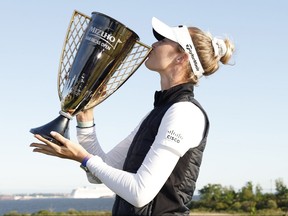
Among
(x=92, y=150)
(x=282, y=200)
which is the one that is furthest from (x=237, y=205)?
(x=92, y=150)

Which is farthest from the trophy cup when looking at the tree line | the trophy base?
the tree line

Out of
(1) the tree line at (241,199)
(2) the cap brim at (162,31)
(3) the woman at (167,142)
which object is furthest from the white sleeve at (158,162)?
(1) the tree line at (241,199)

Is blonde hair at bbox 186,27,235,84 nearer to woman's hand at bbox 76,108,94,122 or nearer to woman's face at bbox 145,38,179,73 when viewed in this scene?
woman's face at bbox 145,38,179,73

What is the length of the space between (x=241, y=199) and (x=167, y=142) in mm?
39990

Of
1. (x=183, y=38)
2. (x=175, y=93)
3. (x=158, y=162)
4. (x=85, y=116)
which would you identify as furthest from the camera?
(x=85, y=116)

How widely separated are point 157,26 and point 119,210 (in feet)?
3.08

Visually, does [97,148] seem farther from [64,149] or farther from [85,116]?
[64,149]

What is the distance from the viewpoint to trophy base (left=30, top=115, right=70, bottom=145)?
9.29 feet

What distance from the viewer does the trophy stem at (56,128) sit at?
2838 mm

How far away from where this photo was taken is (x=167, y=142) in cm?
261

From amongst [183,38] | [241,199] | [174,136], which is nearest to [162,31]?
[183,38]

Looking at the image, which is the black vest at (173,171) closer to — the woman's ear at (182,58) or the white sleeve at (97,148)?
the woman's ear at (182,58)

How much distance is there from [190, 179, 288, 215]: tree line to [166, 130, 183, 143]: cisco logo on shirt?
34055mm

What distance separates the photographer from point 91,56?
117 inches
